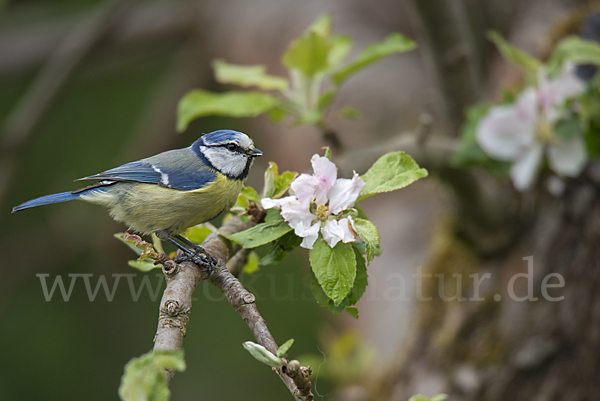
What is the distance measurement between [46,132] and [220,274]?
393 centimetres

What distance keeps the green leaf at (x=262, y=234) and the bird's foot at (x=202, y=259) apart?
0.20ft

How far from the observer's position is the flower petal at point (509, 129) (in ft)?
5.21

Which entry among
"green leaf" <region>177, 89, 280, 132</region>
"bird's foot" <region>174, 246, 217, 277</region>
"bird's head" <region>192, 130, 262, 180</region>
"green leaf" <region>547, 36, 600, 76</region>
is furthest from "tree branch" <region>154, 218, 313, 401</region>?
"green leaf" <region>547, 36, 600, 76</region>

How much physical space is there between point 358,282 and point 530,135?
90 centimetres

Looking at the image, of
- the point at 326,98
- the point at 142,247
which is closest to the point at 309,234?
the point at 142,247

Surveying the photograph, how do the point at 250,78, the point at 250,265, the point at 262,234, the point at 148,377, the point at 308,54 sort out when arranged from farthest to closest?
the point at 250,78 → the point at 308,54 → the point at 250,265 → the point at 262,234 → the point at 148,377

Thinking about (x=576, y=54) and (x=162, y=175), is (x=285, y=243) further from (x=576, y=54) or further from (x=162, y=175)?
(x=576, y=54)

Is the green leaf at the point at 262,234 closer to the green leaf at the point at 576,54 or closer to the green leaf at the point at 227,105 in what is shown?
the green leaf at the point at 227,105

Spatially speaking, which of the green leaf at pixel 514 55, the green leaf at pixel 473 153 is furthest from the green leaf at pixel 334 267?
the green leaf at pixel 514 55

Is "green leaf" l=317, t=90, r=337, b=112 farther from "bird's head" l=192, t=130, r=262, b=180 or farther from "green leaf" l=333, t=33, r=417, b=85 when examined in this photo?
"bird's head" l=192, t=130, r=262, b=180

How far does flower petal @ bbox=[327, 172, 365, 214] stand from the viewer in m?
0.94

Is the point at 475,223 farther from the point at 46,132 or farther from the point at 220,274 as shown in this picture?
the point at 46,132

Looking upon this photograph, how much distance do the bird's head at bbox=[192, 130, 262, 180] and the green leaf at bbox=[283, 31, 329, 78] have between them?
14.4 inches

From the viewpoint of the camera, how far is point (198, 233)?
121 centimetres
